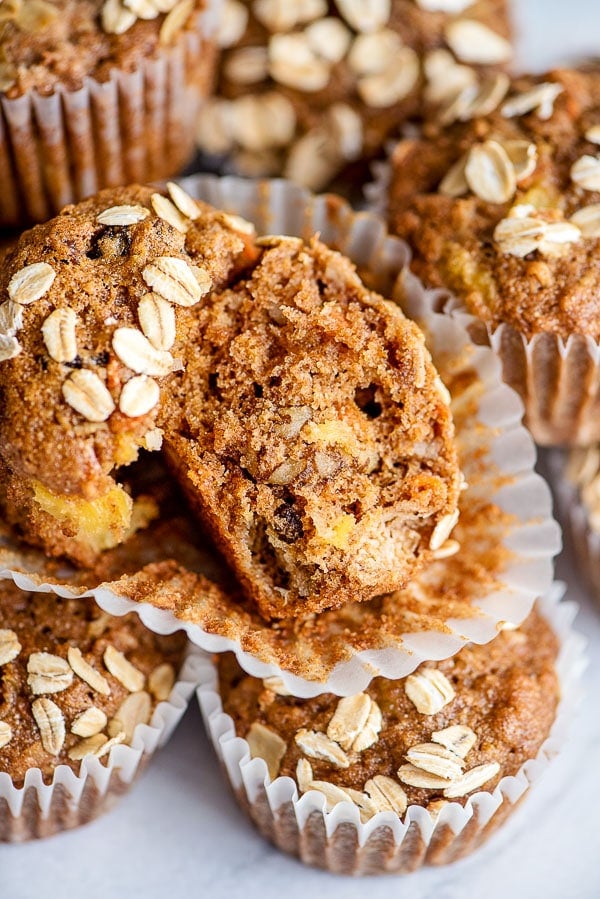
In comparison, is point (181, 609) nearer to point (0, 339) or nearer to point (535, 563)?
point (0, 339)

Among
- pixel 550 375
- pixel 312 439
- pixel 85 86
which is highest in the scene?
pixel 85 86

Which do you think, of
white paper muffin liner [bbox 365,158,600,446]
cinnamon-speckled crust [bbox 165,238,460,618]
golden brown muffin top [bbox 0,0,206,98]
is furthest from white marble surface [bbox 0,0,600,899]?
golden brown muffin top [bbox 0,0,206,98]

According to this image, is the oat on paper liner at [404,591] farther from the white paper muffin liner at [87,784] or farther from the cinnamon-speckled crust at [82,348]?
the white paper muffin liner at [87,784]

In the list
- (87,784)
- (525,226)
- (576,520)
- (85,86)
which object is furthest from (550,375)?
(87,784)

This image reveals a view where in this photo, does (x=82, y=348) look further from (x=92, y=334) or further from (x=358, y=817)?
(x=358, y=817)

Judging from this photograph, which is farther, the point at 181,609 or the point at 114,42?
the point at 114,42

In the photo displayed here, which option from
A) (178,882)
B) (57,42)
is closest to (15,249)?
(57,42)
